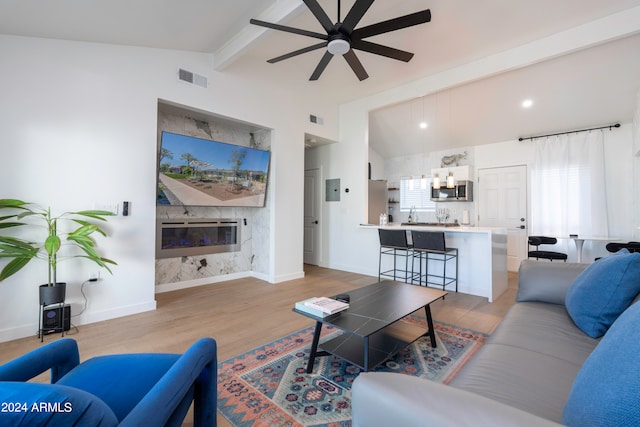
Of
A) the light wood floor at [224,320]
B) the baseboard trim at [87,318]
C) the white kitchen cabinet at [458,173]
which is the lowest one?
the light wood floor at [224,320]

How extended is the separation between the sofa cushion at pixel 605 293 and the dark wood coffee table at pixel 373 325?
93 cm

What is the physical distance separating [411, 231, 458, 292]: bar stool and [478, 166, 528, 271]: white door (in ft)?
7.86

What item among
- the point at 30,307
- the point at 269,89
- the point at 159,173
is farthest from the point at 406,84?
the point at 30,307

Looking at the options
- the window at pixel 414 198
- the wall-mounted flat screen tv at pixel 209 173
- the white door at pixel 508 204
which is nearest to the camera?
the wall-mounted flat screen tv at pixel 209 173

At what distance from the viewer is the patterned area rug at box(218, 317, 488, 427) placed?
5.31 feet

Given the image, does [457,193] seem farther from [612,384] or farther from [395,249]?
[612,384]

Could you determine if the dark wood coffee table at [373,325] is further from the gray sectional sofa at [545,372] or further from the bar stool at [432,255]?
the bar stool at [432,255]

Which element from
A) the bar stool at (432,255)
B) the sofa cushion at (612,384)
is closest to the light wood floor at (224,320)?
the bar stool at (432,255)

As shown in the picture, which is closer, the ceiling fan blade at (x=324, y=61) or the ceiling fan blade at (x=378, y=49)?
the ceiling fan blade at (x=378, y=49)

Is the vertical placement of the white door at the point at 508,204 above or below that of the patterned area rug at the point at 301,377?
above

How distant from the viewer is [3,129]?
250 centimetres

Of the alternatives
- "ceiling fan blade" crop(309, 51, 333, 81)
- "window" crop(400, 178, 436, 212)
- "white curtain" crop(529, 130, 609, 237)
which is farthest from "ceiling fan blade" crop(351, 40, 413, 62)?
"white curtain" crop(529, 130, 609, 237)

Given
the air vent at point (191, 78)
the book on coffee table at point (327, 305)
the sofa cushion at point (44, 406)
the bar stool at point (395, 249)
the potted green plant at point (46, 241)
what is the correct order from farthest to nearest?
the bar stool at point (395, 249) → the air vent at point (191, 78) → the potted green plant at point (46, 241) → the book on coffee table at point (327, 305) → the sofa cushion at point (44, 406)

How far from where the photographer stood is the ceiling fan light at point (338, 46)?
2546mm
